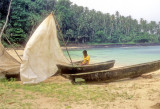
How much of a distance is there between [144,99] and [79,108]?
1.92 meters

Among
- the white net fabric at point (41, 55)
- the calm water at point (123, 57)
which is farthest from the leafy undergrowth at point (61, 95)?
the calm water at point (123, 57)

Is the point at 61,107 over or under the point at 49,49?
under

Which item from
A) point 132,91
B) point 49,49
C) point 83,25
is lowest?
point 132,91

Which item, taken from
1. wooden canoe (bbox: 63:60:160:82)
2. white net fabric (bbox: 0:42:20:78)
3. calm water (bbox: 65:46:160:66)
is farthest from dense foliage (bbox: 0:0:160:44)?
wooden canoe (bbox: 63:60:160:82)

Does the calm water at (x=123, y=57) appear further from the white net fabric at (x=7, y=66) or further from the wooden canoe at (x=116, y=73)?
the white net fabric at (x=7, y=66)

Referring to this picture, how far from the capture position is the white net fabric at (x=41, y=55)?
7.08m

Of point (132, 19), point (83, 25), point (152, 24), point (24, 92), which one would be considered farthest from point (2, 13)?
point (152, 24)

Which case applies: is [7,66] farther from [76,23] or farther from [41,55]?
[76,23]

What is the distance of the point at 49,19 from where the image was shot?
8.03 metres

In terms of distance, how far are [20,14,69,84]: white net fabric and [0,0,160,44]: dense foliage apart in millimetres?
20422

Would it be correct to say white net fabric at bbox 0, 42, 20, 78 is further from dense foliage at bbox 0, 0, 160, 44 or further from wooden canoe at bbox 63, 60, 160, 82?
dense foliage at bbox 0, 0, 160, 44

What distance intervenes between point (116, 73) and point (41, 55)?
3.29 metres

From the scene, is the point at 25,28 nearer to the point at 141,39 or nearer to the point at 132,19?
the point at 141,39

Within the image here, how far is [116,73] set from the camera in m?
7.46
